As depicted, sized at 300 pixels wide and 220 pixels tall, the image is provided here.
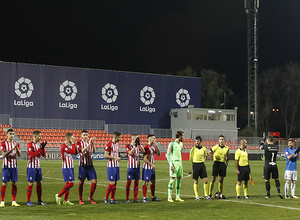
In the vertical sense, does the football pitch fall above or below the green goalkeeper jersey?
below

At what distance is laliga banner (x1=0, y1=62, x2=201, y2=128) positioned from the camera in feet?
180

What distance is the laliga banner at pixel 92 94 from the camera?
54750mm

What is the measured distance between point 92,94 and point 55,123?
587 cm

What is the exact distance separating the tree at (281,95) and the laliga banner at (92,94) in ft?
89.5

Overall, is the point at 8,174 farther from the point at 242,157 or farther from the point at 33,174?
the point at 242,157

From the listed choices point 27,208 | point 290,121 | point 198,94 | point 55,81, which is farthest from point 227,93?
point 27,208

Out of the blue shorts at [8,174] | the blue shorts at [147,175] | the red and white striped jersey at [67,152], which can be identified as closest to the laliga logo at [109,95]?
Answer: the blue shorts at [147,175]

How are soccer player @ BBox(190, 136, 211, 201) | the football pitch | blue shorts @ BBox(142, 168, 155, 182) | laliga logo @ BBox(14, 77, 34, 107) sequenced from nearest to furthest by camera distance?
the football pitch
blue shorts @ BBox(142, 168, 155, 182)
soccer player @ BBox(190, 136, 211, 201)
laliga logo @ BBox(14, 77, 34, 107)

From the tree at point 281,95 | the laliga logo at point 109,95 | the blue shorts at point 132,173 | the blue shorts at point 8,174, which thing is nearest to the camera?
the blue shorts at point 8,174

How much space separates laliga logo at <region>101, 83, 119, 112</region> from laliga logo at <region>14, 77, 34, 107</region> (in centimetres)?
880

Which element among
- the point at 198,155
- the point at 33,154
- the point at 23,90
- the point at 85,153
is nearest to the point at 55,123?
the point at 23,90

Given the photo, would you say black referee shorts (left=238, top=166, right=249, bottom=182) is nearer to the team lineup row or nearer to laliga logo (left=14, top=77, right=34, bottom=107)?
the team lineup row

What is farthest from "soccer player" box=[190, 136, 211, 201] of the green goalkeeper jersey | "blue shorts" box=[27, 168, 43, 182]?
"blue shorts" box=[27, 168, 43, 182]

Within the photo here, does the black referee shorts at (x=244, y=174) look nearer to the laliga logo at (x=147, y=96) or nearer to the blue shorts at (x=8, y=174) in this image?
the blue shorts at (x=8, y=174)
